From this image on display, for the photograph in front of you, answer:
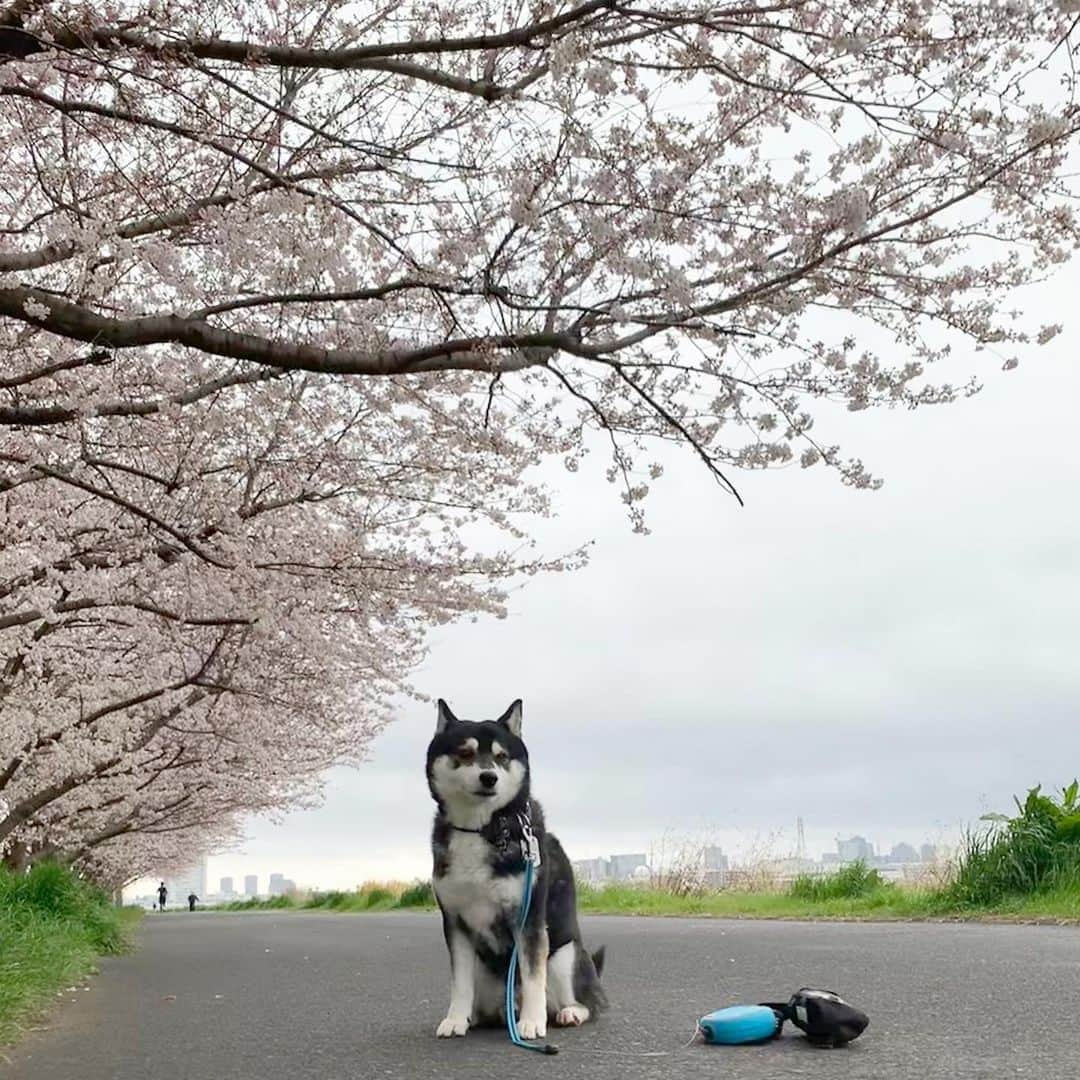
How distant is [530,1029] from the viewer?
4422 mm

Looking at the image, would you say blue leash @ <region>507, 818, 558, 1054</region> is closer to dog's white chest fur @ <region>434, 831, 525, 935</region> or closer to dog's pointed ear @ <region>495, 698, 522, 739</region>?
dog's white chest fur @ <region>434, 831, 525, 935</region>

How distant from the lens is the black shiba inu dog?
4.45 metres

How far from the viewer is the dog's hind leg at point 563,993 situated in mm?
4797

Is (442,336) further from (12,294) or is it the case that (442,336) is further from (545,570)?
(545,570)

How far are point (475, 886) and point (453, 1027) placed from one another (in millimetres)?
695

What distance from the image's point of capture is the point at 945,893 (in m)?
11.8

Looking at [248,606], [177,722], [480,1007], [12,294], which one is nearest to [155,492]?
Result: [248,606]

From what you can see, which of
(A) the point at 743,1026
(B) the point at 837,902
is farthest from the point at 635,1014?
(B) the point at 837,902

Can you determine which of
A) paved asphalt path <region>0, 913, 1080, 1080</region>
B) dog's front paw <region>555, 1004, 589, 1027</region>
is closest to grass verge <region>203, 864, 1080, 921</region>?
paved asphalt path <region>0, 913, 1080, 1080</region>

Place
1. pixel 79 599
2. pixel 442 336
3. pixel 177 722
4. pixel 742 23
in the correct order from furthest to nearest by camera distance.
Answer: pixel 177 722
pixel 79 599
pixel 442 336
pixel 742 23

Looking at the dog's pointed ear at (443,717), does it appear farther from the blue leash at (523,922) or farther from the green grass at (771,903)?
the green grass at (771,903)

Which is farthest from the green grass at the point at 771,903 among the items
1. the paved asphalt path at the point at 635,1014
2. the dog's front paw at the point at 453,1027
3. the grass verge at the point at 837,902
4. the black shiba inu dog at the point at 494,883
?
the dog's front paw at the point at 453,1027

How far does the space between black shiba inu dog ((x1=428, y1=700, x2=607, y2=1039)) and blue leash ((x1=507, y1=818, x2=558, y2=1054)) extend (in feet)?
0.07

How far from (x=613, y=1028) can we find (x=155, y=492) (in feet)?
19.6
